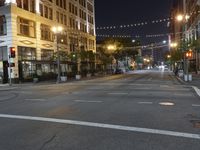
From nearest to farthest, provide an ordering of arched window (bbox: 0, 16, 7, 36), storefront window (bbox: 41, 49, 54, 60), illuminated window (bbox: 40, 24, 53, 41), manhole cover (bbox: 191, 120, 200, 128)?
1. manhole cover (bbox: 191, 120, 200, 128)
2. arched window (bbox: 0, 16, 7, 36)
3. storefront window (bbox: 41, 49, 54, 60)
4. illuminated window (bbox: 40, 24, 53, 41)

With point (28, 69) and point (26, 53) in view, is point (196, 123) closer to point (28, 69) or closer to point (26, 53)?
point (28, 69)

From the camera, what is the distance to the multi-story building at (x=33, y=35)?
42.9 m

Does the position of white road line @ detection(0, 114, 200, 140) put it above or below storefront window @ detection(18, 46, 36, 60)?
below

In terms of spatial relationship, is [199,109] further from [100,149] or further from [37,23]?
[37,23]

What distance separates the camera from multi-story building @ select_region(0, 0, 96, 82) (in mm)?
42938

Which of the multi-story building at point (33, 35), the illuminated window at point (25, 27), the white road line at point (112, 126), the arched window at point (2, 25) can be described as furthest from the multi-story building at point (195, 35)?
the white road line at point (112, 126)

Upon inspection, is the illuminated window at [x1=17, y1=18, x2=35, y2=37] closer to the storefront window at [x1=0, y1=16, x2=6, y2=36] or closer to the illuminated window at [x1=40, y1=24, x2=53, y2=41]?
the storefront window at [x1=0, y1=16, x2=6, y2=36]

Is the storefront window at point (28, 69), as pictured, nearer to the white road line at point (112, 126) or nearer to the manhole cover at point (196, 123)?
the white road line at point (112, 126)

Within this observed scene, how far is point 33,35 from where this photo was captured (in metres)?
48.0

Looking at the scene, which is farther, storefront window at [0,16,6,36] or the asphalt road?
storefront window at [0,16,6,36]

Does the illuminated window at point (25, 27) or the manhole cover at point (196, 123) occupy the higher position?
the illuminated window at point (25, 27)

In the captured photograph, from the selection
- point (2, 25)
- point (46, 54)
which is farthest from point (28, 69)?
point (46, 54)

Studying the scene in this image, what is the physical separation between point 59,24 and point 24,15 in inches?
533

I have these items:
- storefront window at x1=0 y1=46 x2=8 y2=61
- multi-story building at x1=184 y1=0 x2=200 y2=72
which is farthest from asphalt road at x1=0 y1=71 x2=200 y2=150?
storefront window at x1=0 y1=46 x2=8 y2=61
